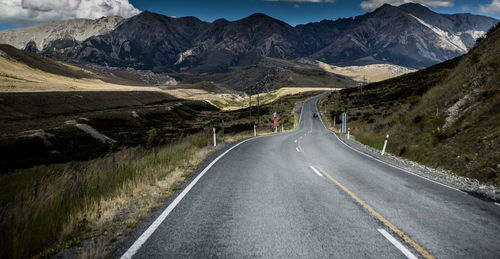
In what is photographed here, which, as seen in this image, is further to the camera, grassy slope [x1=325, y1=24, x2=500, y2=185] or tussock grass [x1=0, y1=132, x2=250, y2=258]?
grassy slope [x1=325, y1=24, x2=500, y2=185]

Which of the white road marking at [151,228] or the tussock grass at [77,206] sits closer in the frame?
the white road marking at [151,228]

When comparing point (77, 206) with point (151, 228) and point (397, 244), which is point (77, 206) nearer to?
point (151, 228)

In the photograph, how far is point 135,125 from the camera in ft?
249

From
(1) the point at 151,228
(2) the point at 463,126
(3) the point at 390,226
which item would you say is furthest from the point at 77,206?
(2) the point at 463,126

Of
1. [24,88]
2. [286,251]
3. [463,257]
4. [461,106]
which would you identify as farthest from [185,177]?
[24,88]

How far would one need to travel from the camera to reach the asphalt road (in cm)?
425

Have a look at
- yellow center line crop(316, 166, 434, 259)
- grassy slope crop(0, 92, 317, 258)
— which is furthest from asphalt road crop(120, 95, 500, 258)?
grassy slope crop(0, 92, 317, 258)

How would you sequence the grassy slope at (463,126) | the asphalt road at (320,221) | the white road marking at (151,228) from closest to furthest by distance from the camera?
the white road marking at (151,228) → the asphalt road at (320,221) → the grassy slope at (463,126)

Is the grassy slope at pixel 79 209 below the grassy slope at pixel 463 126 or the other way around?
below

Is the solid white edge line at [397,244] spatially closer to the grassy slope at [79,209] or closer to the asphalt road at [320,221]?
the asphalt road at [320,221]

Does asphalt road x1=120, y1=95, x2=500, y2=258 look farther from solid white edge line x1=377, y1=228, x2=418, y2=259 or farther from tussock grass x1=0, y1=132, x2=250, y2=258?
tussock grass x1=0, y1=132, x2=250, y2=258

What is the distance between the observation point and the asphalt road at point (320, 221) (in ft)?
13.9

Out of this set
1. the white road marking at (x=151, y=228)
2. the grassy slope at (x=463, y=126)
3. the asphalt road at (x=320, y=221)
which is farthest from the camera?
the grassy slope at (x=463, y=126)

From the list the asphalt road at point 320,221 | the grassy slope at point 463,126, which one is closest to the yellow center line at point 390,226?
the asphalt road at point 320,221
